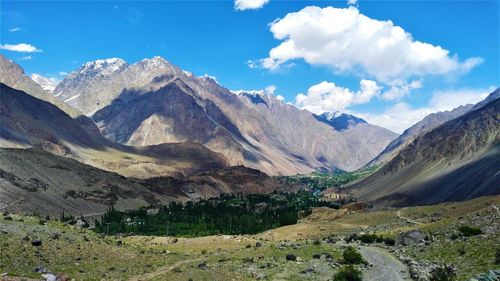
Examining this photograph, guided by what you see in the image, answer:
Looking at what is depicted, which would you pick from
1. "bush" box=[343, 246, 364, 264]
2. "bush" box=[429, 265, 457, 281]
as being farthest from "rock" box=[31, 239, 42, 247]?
"bush" box=[429, 265, 457, 281]

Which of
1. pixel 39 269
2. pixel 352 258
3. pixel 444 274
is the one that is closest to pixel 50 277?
pixel 39 269

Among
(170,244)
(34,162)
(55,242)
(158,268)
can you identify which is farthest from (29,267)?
(34,162)

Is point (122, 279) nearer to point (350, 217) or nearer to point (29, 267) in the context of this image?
point (29, 267)

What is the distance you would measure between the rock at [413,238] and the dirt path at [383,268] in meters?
3.37

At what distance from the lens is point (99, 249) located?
53562 millimetres

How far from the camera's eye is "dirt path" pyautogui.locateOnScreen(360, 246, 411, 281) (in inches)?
1734

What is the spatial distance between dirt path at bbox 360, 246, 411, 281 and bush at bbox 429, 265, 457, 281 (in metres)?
4.32

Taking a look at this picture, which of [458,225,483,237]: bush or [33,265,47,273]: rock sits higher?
[458,225,483,237]: bush

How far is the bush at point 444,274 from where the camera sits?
37188 mm

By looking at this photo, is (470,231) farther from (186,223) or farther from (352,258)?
(186,223)

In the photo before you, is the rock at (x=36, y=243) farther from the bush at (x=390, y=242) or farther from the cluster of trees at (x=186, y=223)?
the cluster of trees at (x=186, y=223)

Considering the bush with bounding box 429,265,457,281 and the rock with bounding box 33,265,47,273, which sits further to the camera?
the rock with bounding box 33,265,47,273

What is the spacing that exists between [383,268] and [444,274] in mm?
10751

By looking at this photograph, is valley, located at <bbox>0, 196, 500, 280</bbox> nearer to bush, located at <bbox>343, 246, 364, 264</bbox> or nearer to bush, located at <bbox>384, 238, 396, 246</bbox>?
bush, located at <bbox>384, 238, 396, 246</bbox>
